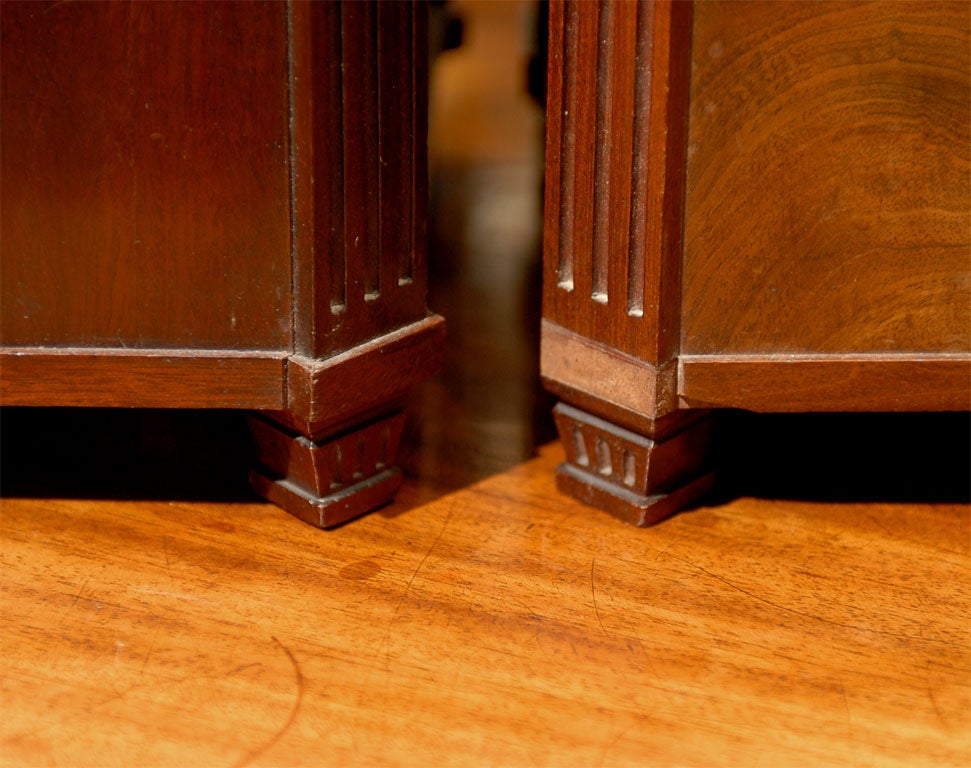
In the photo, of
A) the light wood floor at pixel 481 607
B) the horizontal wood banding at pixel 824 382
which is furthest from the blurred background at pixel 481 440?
the horizontal wood banding at pixel 824 382

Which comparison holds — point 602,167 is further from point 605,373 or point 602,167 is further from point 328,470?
point 328,470

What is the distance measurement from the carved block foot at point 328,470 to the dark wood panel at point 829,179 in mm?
220

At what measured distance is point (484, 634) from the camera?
0.76 metres

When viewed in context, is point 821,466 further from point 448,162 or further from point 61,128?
point 448,162

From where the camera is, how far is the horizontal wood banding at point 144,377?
80cm

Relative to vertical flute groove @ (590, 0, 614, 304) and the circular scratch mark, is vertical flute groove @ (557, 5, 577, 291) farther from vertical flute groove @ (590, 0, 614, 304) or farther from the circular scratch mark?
the circular scratch mark

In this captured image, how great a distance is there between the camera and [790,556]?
0.85 metres

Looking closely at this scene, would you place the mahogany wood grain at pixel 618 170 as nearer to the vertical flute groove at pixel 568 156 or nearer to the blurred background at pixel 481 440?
the vertical flute groove at pixel 568 156

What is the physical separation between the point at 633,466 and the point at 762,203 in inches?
7.8

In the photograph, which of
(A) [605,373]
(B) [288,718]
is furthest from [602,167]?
(B) [288,718]

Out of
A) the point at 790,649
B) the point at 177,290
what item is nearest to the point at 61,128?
the point at 177,290

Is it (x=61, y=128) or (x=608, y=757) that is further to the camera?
(x=61, y=128)

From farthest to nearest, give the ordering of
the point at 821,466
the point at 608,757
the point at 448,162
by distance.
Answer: the point at 448,162
the point at 821,466
the point at 608,757

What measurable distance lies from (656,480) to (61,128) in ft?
1.41
